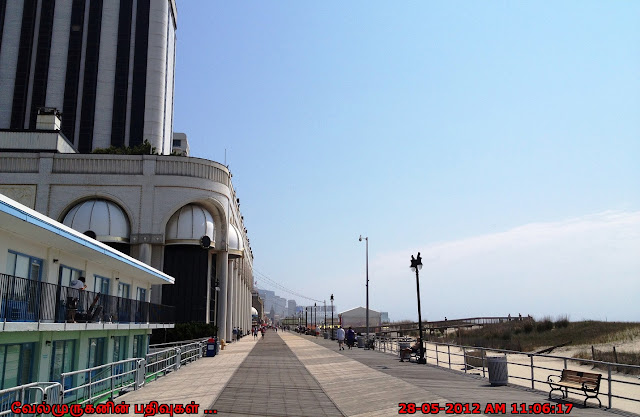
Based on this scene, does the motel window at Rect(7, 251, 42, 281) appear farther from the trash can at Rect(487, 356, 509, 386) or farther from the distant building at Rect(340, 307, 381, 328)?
the distant building at Rect(340, 307, 381, 328)


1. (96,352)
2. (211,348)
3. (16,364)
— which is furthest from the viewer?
(211,348)

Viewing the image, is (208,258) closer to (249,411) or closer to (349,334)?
(349,334)

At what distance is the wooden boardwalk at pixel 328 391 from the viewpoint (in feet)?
44.7

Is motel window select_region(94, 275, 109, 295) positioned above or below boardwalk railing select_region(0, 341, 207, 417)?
above

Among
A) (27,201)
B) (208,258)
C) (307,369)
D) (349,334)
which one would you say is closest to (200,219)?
(208,258)

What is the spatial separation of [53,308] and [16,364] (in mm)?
1780

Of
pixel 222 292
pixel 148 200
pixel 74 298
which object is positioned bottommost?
pixel 74 298

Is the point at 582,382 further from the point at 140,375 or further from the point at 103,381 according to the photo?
the point at 103,381

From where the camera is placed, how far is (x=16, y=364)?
44.1 ft

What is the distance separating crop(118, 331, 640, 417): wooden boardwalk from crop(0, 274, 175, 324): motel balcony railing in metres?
2.82

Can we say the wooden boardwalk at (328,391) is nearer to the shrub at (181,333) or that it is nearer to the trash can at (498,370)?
the trash can at (498,370)

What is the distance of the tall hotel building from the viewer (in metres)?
70.9

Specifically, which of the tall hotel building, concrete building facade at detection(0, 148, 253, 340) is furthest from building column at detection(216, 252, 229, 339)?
the tall hotel building

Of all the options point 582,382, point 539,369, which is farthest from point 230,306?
point 582,382
